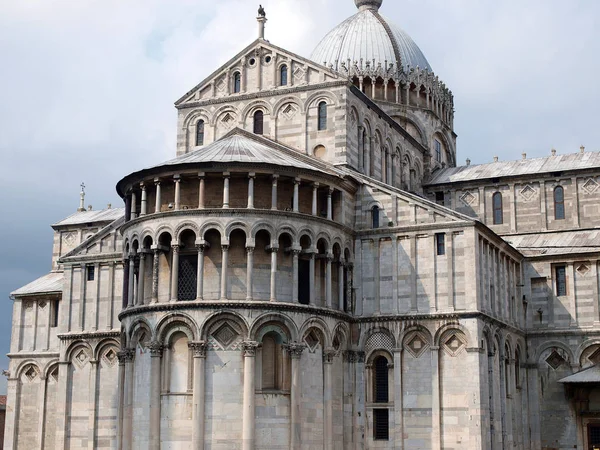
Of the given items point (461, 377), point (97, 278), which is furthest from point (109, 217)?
point (461, 377)

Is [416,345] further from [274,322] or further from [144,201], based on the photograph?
[144,201]

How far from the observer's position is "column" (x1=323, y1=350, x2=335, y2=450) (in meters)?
37.2

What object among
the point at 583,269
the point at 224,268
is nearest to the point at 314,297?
the point at 224,268

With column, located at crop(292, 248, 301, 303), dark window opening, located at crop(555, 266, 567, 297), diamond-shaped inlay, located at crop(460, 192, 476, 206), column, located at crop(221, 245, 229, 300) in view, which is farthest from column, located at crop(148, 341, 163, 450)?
diamond-shaped inlay, located at crop(460, 192, 476, 206)

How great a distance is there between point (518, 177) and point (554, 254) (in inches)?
254

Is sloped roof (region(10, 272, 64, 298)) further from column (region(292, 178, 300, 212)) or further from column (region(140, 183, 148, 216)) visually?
column (region(292, 178, 300, 212))

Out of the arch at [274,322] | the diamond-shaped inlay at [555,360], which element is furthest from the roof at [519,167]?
the arch at [274,322]

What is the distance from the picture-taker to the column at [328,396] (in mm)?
37188

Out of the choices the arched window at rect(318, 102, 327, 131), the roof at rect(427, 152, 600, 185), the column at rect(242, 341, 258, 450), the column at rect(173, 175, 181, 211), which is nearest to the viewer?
the column at rect(242, 341, 258, 450)

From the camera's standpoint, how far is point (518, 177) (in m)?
50.7

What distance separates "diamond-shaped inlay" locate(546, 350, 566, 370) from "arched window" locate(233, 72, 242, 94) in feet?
63.2

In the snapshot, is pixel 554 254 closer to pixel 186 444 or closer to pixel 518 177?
pixel 518 177

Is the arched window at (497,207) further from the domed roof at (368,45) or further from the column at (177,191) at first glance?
the column at (177,191)

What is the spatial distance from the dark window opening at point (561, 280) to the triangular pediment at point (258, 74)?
13.9 meters
